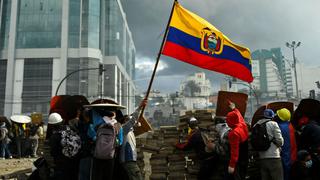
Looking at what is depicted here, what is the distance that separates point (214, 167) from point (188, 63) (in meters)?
2.21

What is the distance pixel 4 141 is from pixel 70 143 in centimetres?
939

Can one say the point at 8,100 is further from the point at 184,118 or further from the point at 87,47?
Answer: the point at 184,118

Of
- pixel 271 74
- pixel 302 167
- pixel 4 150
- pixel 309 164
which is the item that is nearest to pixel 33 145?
pixel 4 150

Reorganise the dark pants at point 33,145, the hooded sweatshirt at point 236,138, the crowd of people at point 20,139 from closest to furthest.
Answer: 1. the hooded sweatshirt at point 236,138
2. the crowd of people at point 20,139
3. the dark pants at point 33,145

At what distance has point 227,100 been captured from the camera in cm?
633

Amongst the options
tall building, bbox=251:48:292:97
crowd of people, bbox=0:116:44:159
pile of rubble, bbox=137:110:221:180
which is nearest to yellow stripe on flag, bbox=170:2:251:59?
pile of rubble, bbox=137:110:221:180

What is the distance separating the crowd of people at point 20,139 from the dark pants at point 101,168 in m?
9.43

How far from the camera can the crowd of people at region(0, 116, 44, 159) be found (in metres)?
12.5

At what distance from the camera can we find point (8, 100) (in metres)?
60.0

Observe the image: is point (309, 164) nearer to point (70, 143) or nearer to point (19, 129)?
point (70, 143)

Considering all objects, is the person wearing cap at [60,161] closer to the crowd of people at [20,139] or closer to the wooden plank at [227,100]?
the wooden plank at [227,100]

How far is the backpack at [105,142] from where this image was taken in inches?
169

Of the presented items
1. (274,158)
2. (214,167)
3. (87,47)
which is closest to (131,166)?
(214,167)

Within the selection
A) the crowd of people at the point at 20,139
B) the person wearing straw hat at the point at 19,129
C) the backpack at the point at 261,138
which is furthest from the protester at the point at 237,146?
the crowd of people at the point at 20,139
